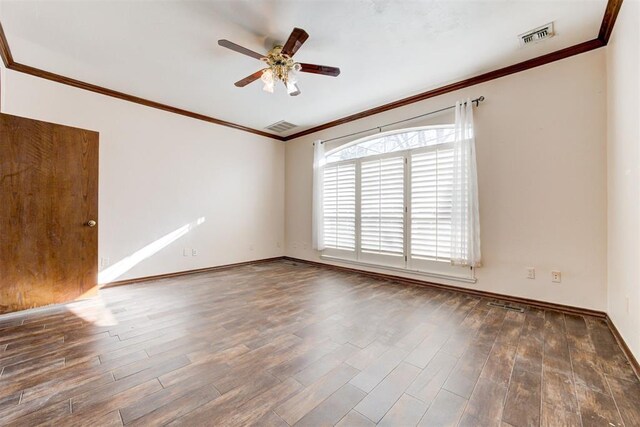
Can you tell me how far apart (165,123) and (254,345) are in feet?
13.0

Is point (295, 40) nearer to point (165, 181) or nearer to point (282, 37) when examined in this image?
point (282, 37)

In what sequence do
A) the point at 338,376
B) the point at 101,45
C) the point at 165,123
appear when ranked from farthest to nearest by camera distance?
the point at 165,123, the point at 101,45, the point at 338,376

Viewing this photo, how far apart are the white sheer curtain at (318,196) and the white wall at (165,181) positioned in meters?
1.19

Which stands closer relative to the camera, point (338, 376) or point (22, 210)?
point (338, 376)

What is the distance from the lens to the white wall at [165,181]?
3590 mm

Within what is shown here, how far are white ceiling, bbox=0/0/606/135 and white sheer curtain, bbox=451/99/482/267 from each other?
0.65 metres

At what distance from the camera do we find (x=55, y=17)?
2.40 metres

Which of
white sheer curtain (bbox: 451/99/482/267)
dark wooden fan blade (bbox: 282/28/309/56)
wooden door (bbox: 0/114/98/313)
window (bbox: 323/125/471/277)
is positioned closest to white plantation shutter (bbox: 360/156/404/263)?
window (bbox: 323/125/471/277)

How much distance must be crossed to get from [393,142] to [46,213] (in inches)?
184

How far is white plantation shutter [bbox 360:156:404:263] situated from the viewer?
13.7 feet

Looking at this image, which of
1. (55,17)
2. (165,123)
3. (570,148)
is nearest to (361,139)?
(570,148)

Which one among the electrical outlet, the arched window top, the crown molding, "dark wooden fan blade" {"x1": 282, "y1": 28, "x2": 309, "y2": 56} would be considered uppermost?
the crown molding

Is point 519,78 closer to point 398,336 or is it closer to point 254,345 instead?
point 398,336

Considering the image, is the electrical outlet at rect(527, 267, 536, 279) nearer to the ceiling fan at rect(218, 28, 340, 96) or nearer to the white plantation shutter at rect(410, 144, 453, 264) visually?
the white plantation shutter at rect(410, 144, 453, 264)
